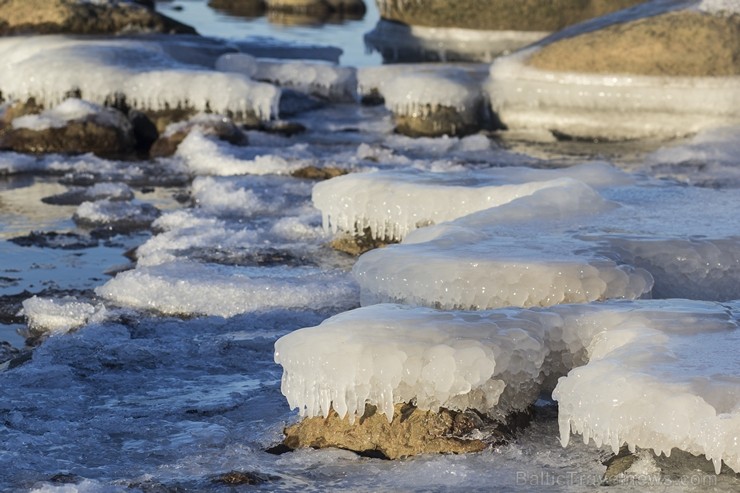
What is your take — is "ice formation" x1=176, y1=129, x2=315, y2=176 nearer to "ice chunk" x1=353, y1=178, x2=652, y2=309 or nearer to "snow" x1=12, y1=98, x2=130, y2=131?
"snow" x1=12, y1=98, x2=130, y2=131

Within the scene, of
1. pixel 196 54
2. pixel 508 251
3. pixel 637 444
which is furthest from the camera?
pixel 196 54

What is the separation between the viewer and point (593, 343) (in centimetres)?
481

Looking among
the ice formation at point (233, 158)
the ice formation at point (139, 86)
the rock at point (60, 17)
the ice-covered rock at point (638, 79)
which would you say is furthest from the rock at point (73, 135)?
the ice-covered rock at point (638, 79)

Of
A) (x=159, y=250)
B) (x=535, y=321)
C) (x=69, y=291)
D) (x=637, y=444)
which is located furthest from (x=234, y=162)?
(x=637, y=444)

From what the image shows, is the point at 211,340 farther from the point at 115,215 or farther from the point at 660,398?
the point at 115,215

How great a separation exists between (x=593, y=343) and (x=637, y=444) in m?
0.79

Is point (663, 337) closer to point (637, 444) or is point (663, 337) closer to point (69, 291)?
point (637, 444)

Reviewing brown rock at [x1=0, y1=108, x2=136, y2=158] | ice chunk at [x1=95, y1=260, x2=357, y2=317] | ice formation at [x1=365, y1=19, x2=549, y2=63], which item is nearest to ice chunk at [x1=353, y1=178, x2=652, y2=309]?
ice chunk at [x1=95, y1=260, x2=357, y2=317]

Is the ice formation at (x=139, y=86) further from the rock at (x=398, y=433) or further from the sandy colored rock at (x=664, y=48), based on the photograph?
the rock at (x=398, y=433)

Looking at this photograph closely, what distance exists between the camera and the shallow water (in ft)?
14.4

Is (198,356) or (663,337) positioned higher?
(663,337)

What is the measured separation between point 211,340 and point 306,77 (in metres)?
8.77

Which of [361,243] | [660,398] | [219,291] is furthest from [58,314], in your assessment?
[660,398]

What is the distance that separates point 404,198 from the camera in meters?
7.56
